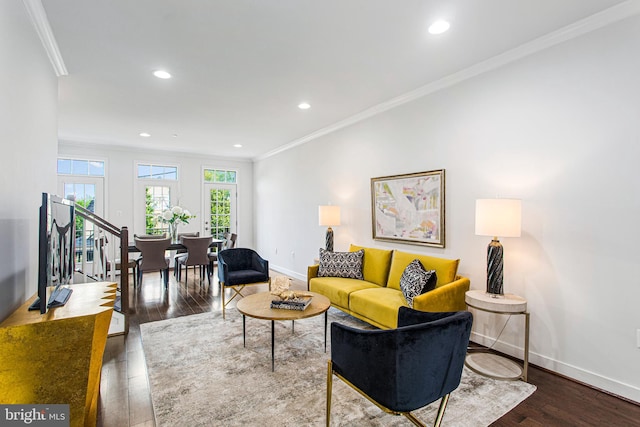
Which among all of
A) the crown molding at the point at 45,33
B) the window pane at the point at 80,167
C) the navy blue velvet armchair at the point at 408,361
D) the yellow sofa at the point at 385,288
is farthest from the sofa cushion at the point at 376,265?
the window pane at the point at 80,167

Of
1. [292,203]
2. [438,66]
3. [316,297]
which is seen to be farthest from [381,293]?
[292,203]

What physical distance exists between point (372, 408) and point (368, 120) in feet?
11.8

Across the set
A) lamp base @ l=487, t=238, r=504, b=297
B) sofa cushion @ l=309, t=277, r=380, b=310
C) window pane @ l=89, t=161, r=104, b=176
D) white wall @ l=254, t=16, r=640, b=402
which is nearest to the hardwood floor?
white wall @ l=254, t=16, r=640, b=402

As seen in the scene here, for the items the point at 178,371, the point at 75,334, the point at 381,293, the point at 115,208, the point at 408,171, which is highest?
the point at 408,171

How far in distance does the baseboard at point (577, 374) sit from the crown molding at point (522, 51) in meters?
2.63

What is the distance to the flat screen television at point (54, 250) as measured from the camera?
1.78 metres

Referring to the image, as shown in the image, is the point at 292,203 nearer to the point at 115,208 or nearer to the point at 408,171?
the point at 408,171

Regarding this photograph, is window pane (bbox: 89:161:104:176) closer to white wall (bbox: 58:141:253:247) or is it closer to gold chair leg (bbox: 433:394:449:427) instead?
white wall (bbox: 58:141:253:247)

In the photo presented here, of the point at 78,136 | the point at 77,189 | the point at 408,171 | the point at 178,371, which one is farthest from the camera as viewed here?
the point at 77,189

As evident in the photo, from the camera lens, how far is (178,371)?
265cm

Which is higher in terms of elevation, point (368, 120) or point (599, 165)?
point (368, 120)

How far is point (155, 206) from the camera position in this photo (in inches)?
283

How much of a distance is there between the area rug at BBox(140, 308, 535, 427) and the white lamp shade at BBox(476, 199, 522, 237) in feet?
3.88

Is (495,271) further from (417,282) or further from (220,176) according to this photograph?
(220,176)
